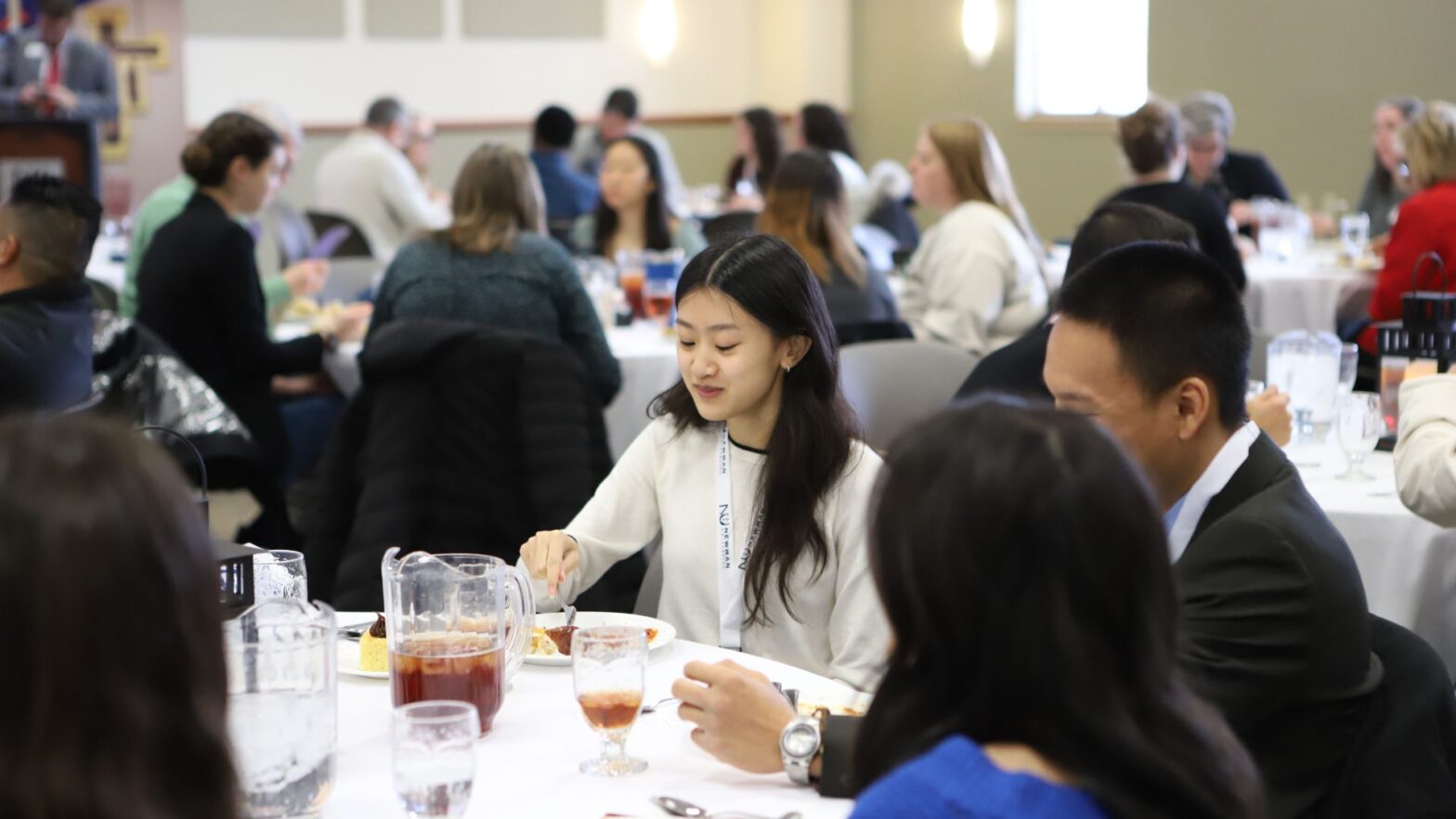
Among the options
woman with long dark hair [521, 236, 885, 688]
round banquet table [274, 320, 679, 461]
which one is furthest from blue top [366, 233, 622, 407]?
woman with long dark hair [521, 236, 885, 688]

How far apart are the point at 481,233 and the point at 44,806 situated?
3448mm

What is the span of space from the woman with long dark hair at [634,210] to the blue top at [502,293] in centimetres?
142

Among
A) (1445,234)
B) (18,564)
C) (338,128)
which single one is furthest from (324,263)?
(338,128)

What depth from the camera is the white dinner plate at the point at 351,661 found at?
1875 mm

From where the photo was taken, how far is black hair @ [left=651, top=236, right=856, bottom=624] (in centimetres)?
223

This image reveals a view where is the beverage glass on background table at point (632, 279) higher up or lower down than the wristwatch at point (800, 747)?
higher up

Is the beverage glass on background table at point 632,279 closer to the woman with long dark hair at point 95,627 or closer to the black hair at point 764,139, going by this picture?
the black hair at point 764,139

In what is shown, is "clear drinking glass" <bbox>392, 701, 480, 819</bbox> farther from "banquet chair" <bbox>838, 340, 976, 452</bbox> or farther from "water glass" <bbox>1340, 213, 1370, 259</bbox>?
"water glass" <bbox>1340, 213, 1370, 259</bbox>

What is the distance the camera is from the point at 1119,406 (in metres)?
1.85

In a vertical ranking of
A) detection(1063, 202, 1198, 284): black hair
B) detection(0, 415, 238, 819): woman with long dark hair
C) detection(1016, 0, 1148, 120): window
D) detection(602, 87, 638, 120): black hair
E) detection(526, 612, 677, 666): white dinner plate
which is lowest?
detection(526, 612, 677, 666): white dinner plate

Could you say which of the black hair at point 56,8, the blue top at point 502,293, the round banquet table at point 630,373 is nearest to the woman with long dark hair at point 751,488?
the blue top at point 502,293

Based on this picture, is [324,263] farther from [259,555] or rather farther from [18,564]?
[18,564]

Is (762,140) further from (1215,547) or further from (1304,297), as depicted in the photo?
(1215,547)

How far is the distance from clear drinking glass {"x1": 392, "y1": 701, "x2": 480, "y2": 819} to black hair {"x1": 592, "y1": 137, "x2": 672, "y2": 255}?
14.7ft
